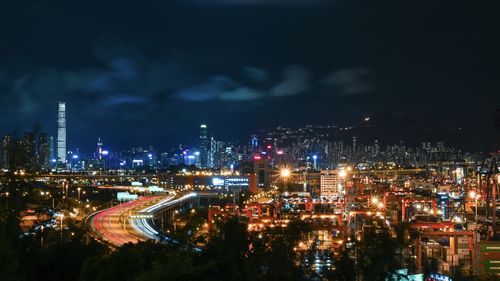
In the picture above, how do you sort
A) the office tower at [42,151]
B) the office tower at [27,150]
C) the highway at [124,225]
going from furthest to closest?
the highway at [124,225]
the office tower at [42,151]
the office tower at [27,150]

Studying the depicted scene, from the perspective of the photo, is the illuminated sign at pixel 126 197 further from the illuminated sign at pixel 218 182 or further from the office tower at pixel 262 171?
the office tower at pixel 262 171

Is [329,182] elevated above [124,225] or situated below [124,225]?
above

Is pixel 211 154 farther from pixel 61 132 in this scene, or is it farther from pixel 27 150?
pixel 27 150

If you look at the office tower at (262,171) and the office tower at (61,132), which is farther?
the office tower at (61,132)

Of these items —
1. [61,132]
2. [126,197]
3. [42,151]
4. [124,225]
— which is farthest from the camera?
[61,132]

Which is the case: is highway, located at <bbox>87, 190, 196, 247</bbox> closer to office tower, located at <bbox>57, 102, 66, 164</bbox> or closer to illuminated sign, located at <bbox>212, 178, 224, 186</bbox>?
illuminated sign, located at <bbox>212, 178, 224, 186</bbox>

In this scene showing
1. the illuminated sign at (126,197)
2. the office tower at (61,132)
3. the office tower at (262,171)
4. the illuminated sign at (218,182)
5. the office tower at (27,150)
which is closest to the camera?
the office tower at (27,150)

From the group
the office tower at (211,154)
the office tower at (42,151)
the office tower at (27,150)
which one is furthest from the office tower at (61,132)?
the office tower at (27,150)

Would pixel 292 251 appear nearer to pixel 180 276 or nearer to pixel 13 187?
pixel 180 276

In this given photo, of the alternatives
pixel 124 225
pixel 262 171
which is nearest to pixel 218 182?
pixel 262 171

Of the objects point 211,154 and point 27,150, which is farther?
point 211,154

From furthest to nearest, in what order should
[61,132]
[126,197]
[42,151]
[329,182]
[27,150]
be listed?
[61,132]
[329,182]
[126,197]
[42,151]
[27,150]
